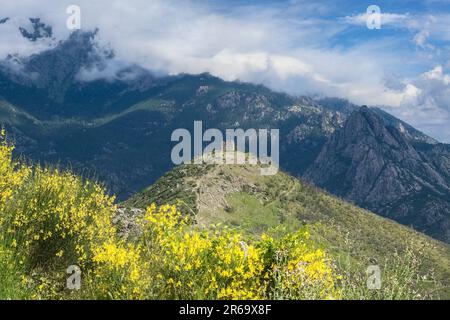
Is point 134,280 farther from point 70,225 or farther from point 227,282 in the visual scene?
point 70,225

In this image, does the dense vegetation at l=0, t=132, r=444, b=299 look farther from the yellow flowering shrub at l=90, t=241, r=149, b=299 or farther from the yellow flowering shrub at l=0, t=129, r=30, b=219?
the yellow flowering shrub at l=0, t=129, r=30, b=219

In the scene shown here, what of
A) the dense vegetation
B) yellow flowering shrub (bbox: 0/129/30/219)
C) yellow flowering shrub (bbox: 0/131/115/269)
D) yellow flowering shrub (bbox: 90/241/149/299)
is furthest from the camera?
yellow flowering shrub (bbox: 0/129/30/219)

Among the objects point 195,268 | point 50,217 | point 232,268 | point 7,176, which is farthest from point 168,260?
point 7,176

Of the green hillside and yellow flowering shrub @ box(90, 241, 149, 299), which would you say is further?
the green hillside

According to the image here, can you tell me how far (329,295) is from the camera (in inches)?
390

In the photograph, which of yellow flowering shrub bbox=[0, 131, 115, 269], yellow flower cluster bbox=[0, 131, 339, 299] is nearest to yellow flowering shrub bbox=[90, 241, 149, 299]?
yellow flower cluster bbox=[0, 131, 339, 299]

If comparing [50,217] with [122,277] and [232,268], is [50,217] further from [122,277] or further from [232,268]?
[232,268]

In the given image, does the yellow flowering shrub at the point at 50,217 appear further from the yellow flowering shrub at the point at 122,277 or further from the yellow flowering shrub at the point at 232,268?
the yellow flowering shrub at the point at 232,268

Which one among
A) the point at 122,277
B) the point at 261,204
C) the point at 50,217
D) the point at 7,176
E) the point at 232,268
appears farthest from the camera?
the point at 261,204

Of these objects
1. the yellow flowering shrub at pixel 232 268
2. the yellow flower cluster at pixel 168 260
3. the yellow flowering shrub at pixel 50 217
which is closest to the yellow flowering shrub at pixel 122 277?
the yellow flower cluster at pixel 168 260

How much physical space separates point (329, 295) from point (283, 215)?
165m

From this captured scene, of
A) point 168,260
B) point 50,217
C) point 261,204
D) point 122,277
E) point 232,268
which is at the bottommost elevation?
point 122,277

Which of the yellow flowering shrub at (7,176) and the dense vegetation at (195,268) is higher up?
the yellow flowering shrub at (7,176)
